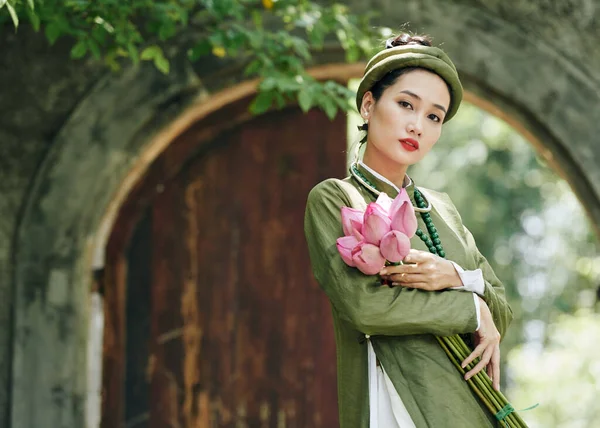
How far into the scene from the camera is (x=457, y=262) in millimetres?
2299

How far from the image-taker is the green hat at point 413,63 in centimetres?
226

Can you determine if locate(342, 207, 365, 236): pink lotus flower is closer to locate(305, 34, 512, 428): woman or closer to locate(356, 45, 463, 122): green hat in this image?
locate(305, 34, 512, 428): woman

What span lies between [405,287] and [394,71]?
50 cm

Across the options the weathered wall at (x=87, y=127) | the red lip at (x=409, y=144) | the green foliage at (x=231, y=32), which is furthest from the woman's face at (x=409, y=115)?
the weathered wall at (x=87, y=127)

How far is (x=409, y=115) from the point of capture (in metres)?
2.27

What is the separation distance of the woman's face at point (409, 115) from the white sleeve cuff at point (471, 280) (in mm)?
275

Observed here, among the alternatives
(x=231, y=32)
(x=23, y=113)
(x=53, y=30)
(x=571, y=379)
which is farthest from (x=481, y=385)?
(x=571, y=379)

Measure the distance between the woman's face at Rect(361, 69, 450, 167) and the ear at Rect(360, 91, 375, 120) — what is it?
0.05m

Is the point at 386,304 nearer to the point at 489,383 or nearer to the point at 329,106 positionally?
the point at 489,383

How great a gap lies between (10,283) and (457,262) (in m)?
2.21

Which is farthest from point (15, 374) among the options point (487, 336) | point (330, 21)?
point (487, 336)

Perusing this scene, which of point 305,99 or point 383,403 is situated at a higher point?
point 305,99

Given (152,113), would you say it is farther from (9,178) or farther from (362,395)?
(362,395)

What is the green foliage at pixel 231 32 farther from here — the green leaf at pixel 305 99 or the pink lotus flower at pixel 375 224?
the pink lotus flower at pixel 375 224
